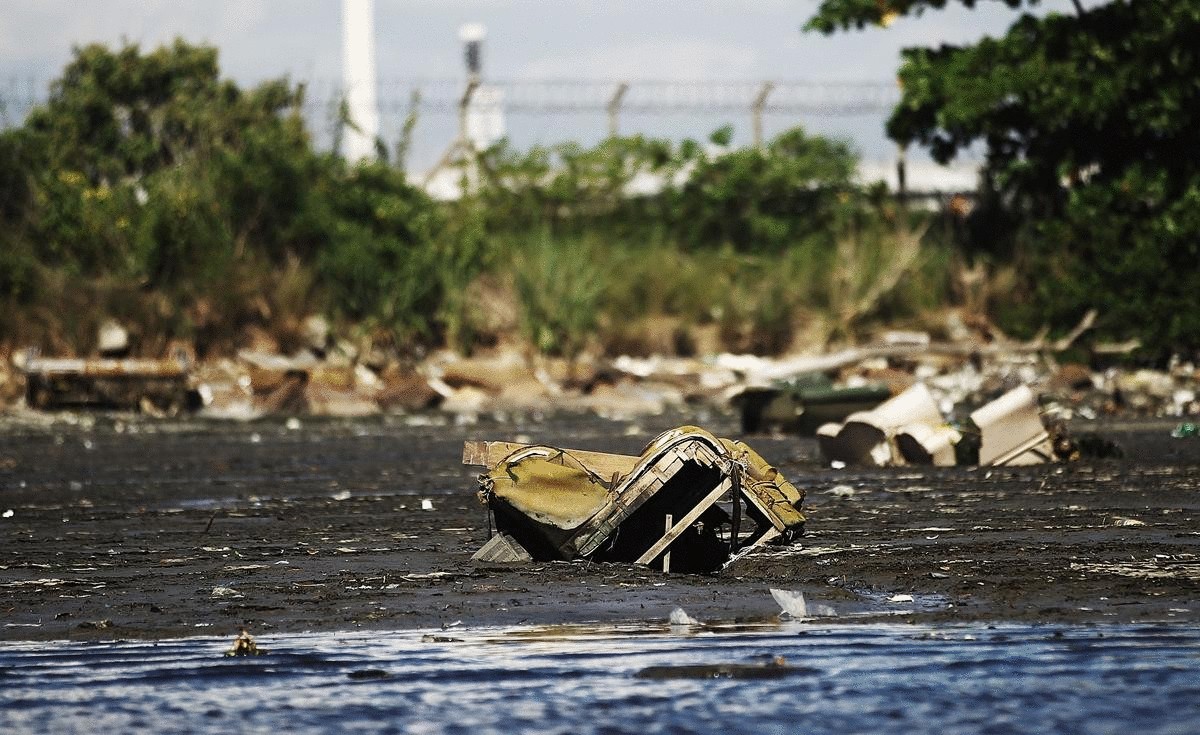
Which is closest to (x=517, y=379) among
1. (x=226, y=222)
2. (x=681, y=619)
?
(x=226, y=222)

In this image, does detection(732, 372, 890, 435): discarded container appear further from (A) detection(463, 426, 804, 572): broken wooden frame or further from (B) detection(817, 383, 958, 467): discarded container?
(A) detection(463, 426, 804, 572): broken wooden frame

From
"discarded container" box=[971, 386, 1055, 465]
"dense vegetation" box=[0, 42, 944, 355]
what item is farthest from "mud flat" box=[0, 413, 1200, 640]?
"dense vegetation" box=[0, 42, 944, 355]

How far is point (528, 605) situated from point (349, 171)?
19269 millimetres

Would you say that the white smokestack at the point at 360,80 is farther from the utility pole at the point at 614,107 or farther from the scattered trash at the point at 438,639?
the scattered trash at the point at 438,639

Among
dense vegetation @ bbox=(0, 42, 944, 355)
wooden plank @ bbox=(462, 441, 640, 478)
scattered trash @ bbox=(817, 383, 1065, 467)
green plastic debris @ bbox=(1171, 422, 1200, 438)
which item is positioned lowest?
green plastic debris @ bbox=(1171, 422, 1200, 438)

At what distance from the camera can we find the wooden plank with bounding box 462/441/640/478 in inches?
290

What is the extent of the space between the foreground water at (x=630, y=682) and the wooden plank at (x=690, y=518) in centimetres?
104

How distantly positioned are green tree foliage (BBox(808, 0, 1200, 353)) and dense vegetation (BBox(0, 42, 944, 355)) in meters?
3.07

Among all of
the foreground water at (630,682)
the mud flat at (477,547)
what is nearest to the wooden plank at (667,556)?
the mud flat at (477,547)

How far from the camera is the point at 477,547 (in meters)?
8.01

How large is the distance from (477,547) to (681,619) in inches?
87.8

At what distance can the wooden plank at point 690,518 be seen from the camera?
6.83 meters

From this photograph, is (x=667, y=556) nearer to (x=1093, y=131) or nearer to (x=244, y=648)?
(x=244, y=648)

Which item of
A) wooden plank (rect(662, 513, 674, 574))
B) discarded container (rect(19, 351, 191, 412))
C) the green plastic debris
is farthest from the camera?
discarded container (rect(19, 351, 191, 412))
